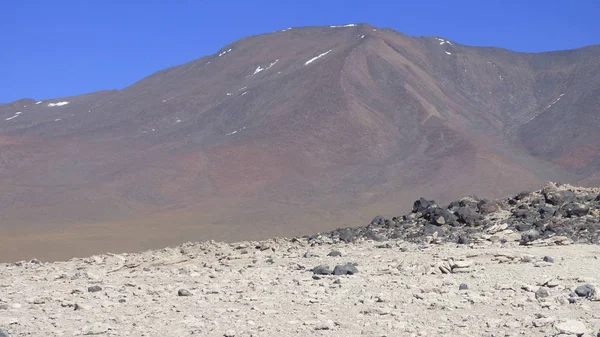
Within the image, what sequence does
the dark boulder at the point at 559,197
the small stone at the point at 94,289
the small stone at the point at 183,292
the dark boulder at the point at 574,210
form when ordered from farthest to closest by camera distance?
1. the dark boulder at the point at 559,197
2. the dark boulder at the point at 574,210
3. the small stone at the point at 94,289
4. the small stone at the point at 183,292

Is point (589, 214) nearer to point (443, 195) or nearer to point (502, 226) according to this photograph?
point (502, 226)

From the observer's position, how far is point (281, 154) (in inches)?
2746

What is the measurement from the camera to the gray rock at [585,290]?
8.26 metres

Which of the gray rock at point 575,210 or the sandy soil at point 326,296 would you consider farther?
the gray rock at point 575,210

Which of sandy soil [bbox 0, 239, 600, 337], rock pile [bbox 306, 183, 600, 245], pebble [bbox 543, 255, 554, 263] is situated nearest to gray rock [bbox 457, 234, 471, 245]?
Answer: rock pile [bbox 306, 183, 600, 245]

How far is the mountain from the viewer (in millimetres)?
53562

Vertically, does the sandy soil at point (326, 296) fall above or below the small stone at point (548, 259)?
above

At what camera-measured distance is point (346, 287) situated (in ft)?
30.9

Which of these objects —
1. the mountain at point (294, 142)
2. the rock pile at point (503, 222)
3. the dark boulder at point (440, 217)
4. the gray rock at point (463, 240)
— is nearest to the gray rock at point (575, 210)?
the rock pile at point (503, 222)

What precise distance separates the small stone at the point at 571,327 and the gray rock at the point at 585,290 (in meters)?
1.15

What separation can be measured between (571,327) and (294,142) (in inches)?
2565

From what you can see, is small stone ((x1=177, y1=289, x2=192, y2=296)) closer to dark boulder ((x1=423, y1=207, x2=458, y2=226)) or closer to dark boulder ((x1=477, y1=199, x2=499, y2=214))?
dark boulder ((x1=423, y1=207, x2=458, y2=226))

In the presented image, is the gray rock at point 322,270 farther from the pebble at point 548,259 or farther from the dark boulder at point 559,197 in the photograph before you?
the dark boulder at point 559,197

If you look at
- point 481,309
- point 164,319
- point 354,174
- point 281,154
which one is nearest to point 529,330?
point 481,309
